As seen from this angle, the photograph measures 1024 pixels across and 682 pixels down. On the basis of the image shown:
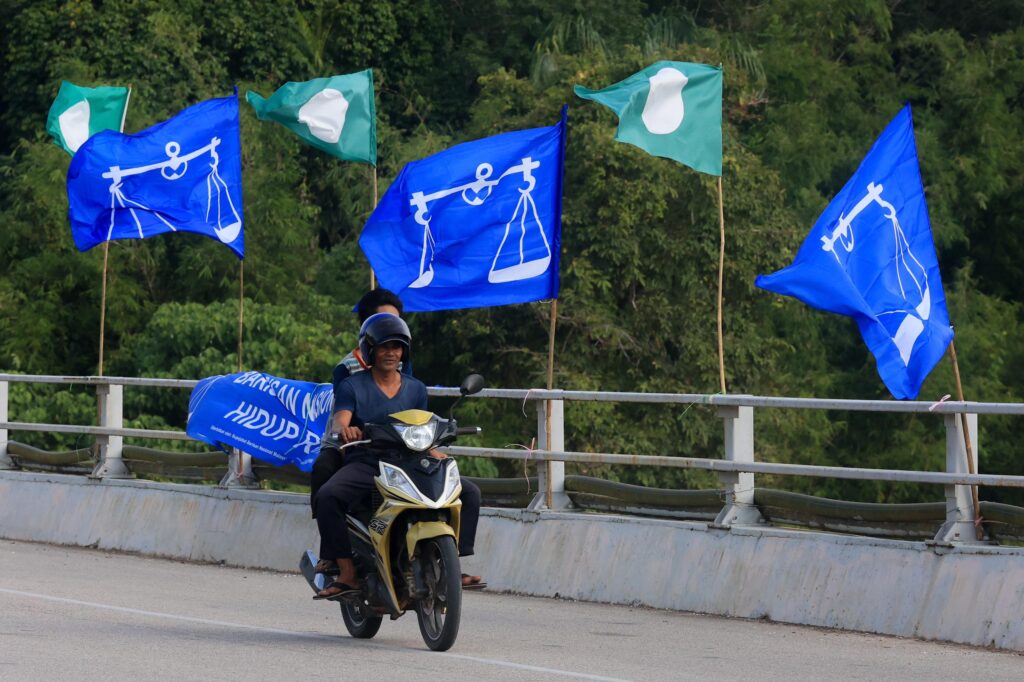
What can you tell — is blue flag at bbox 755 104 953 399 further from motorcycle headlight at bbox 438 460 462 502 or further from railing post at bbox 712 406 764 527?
motorcycle headlight at bbox 438 460 462 502

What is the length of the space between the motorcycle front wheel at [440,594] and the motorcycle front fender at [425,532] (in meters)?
0.06

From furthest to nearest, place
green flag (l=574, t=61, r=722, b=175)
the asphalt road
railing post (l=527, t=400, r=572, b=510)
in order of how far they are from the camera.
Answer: green flag (l=574, t=61, r=722, b=175) < railing post (l=527, t=400, r=572, b=510) < the asphalt road

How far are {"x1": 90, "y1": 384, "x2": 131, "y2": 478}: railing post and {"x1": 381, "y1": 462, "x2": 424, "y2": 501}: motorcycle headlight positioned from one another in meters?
7.48

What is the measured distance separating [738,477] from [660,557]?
2.54 ft

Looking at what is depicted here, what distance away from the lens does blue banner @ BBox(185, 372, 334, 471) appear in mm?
13703

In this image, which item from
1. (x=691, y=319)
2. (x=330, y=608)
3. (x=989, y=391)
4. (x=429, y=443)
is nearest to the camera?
(x=429, y=443)

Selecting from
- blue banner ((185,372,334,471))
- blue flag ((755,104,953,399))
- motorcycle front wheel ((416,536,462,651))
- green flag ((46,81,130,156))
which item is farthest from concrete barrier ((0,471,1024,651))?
green flag ((46,81,130,156))

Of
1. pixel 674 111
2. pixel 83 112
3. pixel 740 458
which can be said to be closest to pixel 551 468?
pixel 740 458

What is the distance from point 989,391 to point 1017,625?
28.3 m

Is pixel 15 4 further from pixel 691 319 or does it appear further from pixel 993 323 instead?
pixel 993 323

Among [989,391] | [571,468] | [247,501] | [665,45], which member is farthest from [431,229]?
[989,391]

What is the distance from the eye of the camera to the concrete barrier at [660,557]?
983 centimetres

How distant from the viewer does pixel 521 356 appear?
31.3 m

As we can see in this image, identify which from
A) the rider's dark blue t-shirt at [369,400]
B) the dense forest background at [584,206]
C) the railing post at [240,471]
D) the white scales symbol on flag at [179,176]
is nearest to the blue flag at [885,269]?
the rider's dark blue t-shirt at [369,400]
